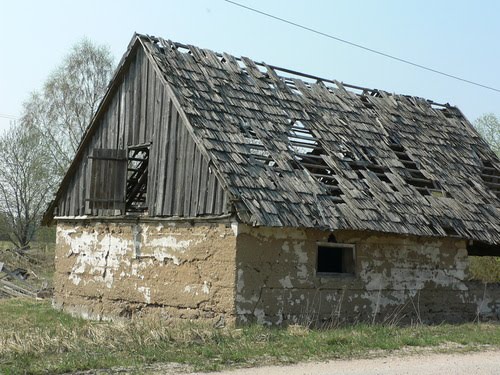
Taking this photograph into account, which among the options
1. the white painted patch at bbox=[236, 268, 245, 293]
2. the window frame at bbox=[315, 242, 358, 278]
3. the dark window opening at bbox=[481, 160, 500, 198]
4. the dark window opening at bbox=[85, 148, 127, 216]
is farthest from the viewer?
the dark window opening at bbox=[481, 160, 500, 198]

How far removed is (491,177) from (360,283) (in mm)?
6427

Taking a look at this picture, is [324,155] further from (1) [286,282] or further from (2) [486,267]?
(2) [486,267]

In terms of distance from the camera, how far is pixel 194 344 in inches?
Result: 391

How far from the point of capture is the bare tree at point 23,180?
3791 centimetres

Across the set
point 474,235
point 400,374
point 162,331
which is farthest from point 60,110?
point 400,374

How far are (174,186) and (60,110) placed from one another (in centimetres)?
2521

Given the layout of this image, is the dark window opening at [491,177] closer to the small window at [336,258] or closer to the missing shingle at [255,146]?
the small window at [336,258]

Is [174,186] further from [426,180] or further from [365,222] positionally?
[426,180]

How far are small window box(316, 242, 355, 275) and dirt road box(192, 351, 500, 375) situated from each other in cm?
376

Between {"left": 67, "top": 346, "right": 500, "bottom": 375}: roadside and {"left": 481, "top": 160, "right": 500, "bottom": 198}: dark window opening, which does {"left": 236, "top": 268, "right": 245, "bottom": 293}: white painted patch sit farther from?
{"left": 481, "top": 160, "right": 500, "bottom": 198}: dark window opening

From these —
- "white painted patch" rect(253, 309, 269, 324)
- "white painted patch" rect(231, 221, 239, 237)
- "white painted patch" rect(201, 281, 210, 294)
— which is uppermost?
"white painted patch" rect(231, 221, 239, 237)

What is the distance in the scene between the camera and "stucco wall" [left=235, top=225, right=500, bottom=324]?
12.4 m

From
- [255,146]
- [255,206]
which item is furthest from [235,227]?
[255,146]

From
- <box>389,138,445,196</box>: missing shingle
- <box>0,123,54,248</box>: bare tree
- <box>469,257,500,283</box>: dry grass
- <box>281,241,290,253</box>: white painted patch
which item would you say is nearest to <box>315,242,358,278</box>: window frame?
<box>281,241,290,253</box>: white painted patch
